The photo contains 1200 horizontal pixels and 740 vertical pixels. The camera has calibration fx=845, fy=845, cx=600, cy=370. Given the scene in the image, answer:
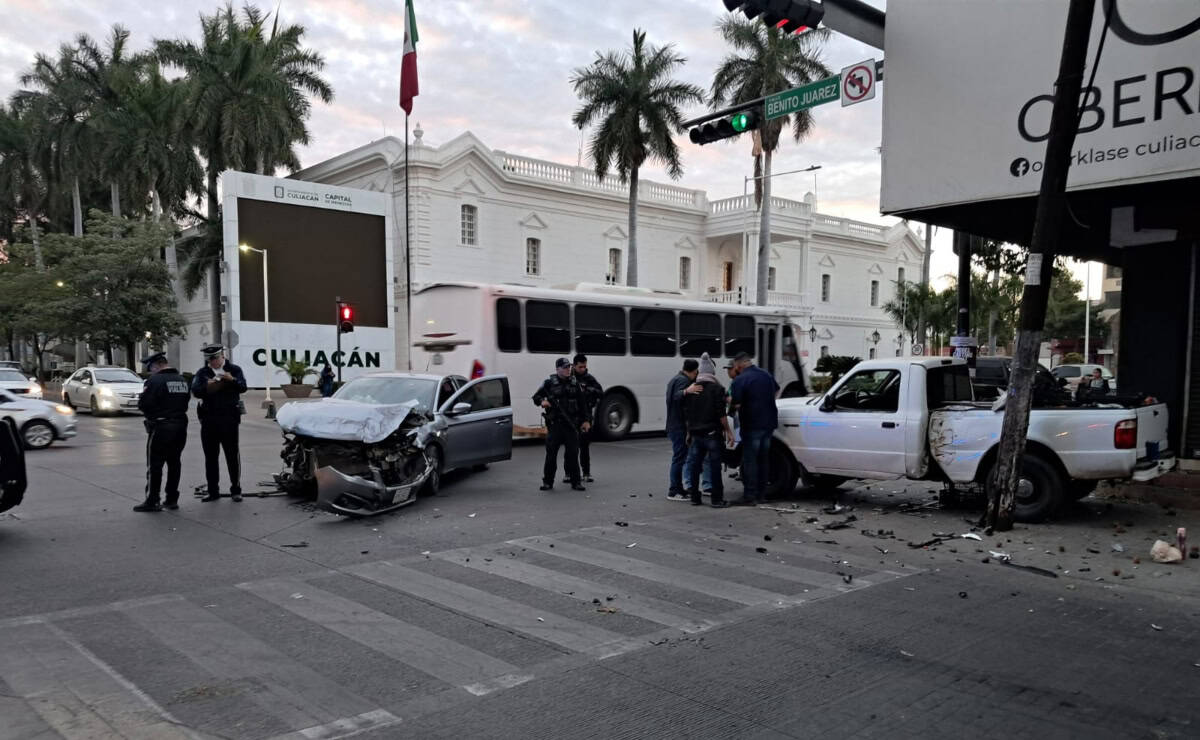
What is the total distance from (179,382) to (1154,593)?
382 inches

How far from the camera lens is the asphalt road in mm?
4098

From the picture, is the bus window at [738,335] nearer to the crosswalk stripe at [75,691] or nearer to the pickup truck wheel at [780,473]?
the pickup truck wheel at [780,473]

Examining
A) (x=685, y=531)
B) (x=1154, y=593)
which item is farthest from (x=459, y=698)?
(x=1154, y=593)

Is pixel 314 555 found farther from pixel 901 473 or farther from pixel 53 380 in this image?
pixel 53 380

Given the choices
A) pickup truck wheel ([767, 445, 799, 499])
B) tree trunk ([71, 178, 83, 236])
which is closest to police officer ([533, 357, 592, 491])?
pickup truck wheel ([767, 445, 799, 499])

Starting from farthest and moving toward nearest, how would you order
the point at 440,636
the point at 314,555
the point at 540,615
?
the point at 314,555, the point at 540,615, the point at 440,636

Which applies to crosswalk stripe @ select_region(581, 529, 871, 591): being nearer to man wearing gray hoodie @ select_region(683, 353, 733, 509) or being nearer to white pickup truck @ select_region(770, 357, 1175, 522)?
man wearing gray hoodie @ select_region(683, 353, 733, 509)

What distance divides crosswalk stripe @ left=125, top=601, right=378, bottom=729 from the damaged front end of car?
10.3ft

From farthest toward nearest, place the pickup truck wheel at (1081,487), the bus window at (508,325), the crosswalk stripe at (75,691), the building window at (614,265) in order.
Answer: the building window at (614,265), the bus window at (508,325), the pickup truck wheel at (1081,487), the crosswalk stripe at (75,691)

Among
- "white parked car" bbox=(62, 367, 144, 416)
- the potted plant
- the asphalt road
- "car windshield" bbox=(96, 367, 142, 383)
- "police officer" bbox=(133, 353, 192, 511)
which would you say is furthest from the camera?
the potted plant

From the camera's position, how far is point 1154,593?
6449mm

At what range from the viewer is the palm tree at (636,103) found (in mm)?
36094

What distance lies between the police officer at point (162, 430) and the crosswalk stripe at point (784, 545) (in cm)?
543

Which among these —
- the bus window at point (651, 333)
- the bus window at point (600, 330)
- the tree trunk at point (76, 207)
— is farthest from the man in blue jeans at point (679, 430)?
the tree trunk at point (76, 207)
